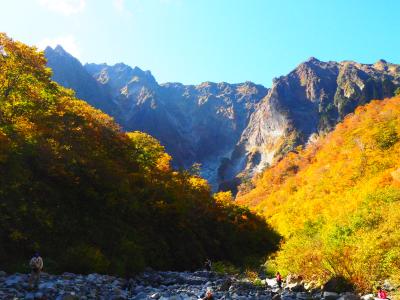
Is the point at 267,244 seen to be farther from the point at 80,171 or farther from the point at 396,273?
the point at 396,273

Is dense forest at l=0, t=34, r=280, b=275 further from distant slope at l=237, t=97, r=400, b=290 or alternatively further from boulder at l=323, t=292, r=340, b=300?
boulder at l=323, t=292, r=340, b=300

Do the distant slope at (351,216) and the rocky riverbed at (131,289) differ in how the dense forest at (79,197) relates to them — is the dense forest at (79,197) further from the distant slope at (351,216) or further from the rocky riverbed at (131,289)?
the distant slope at (351,216)

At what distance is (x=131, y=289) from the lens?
2508 centimetres

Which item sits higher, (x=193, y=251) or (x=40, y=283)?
(x=193, y=251)

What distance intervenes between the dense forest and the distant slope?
11638mm

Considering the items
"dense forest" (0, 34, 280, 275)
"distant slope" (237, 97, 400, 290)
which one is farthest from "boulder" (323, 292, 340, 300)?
"dense forest" (0, 34, 280, 275)

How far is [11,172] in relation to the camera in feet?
97.6

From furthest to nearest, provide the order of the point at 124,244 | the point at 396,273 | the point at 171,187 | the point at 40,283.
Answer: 1. the point at 171,187
2. the point at 124,244
3. the point at 396,273
4. the point at 40,283

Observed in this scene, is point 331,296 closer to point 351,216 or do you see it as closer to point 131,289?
point 131,289

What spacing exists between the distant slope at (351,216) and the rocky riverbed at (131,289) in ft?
7.83

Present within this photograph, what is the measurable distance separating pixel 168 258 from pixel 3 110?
2137 cm

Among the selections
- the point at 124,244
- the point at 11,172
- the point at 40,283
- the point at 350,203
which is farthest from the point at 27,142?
the point at 350,203

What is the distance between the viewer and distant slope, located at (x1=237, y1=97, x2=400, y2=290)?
24266 millimetres

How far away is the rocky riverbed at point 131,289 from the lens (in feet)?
61.6
